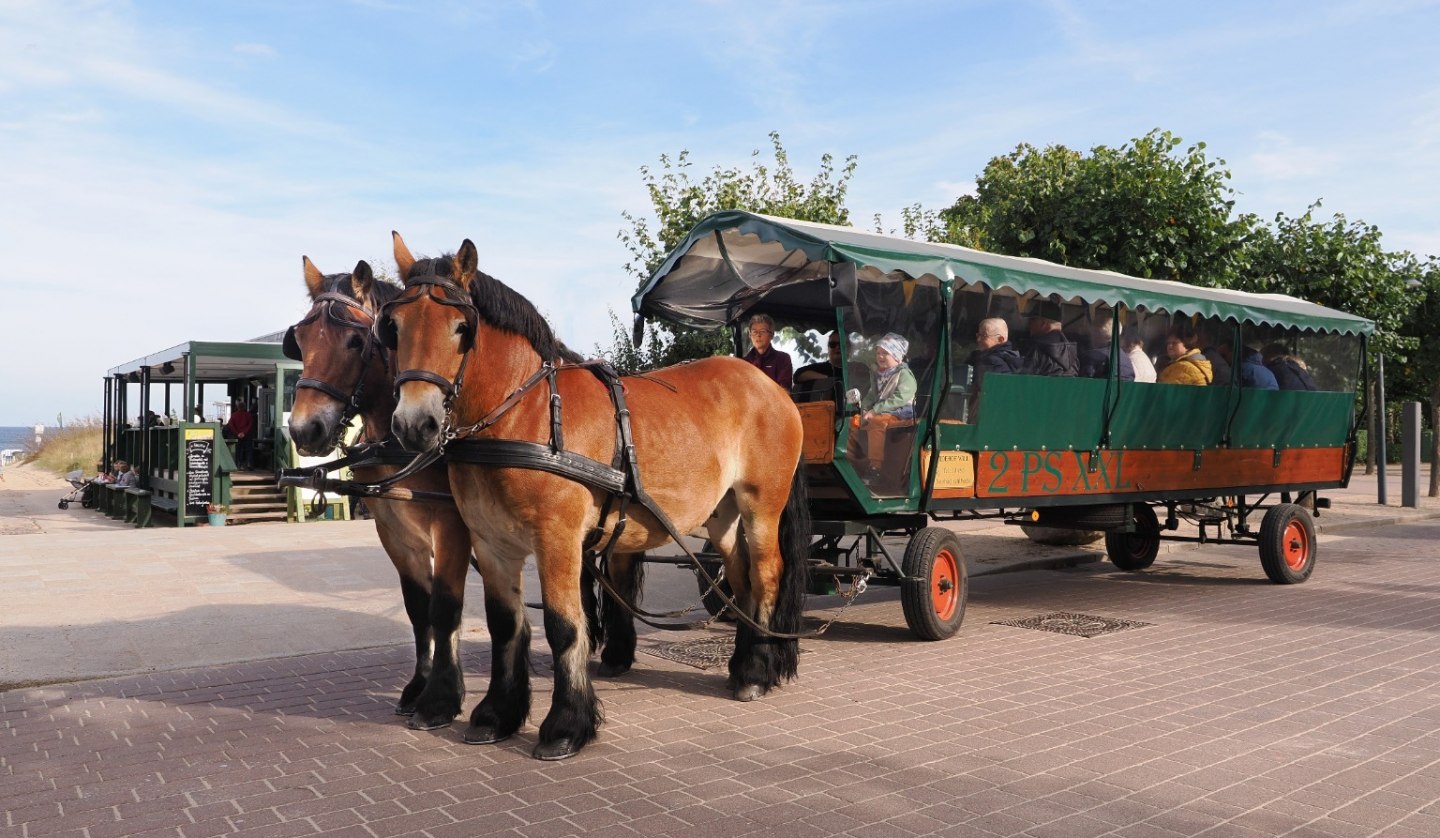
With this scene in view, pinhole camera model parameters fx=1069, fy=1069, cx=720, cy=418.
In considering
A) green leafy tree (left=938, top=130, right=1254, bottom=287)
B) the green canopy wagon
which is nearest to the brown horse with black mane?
the green canopy wagon

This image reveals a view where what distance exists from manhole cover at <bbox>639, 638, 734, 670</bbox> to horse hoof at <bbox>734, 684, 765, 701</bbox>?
0.87m

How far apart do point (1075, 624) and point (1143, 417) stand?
6.23ft

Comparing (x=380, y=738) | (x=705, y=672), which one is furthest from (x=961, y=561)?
(x=380, y=738)

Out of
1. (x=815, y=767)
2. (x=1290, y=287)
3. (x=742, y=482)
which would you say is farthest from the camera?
(x=1290, y=287)

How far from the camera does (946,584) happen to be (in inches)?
289

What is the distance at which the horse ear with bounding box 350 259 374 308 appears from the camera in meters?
5.03

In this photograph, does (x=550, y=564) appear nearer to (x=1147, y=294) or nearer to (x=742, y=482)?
(x=742, y=482)

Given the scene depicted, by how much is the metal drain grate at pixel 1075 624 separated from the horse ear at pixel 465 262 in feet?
16.3

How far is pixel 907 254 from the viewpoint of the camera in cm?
653

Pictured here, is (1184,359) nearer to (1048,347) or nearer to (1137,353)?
(1137,353)

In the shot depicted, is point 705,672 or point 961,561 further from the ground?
point 961,561

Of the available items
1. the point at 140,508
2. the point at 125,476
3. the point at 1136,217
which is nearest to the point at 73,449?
the point at 125,476

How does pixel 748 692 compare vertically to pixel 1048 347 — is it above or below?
below

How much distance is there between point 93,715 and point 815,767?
146 inches
